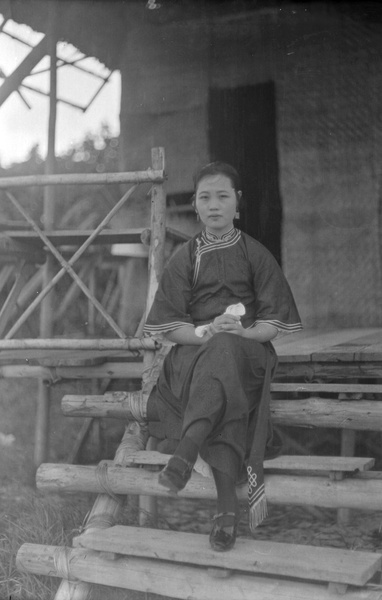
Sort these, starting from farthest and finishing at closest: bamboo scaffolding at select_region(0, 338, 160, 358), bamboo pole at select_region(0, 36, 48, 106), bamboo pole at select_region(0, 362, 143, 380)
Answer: bamboo pole at select_region(0, 36, 48, 106) → bamboo pole at select_region(0, 362, 143, 380) → bamboo scaffolding at select_region(0, 338, 160, 358)

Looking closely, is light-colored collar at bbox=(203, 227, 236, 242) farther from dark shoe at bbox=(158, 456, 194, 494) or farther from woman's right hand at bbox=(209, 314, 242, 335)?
dark shoe at bbox=(158, 456, 194, 494)

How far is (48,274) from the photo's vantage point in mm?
5316

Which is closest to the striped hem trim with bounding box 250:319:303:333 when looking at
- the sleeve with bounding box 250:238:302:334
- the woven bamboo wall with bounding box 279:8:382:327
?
the sleeve with bounding box 250:238:302:334

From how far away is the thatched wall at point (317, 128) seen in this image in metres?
5.81

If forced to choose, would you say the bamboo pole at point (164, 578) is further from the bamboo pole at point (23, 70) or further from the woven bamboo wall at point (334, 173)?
the bamboo pole at point (23, 70)

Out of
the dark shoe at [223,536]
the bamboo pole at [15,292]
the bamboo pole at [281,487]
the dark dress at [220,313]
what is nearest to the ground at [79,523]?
the dark shoe at [223,536]

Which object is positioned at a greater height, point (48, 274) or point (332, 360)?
point (48, 274)

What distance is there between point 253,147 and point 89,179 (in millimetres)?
2261

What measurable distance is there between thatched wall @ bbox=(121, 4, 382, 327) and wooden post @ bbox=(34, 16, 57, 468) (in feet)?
3.97

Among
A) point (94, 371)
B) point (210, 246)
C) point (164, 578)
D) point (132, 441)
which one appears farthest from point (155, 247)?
point (164, 578)

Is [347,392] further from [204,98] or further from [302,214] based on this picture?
[204,98]

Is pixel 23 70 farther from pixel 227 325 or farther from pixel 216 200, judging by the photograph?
pixel 227 325

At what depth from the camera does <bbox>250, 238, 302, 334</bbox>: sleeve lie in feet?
10.8

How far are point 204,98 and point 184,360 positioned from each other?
11.9ft
